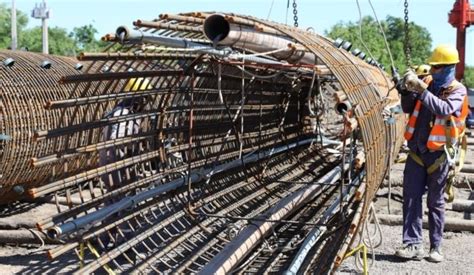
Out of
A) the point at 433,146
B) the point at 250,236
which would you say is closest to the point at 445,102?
the point at 433,146

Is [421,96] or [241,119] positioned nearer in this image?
[421,96]

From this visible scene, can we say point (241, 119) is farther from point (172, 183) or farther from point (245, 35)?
point (245, 35)

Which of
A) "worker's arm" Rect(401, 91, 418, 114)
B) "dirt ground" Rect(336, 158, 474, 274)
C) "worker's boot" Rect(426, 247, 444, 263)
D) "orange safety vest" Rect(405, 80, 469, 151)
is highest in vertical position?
"worker's arm" Rect(401, 91, 418, 114)

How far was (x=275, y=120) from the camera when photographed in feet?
32.4

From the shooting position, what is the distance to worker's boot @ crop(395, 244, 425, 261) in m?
6.81

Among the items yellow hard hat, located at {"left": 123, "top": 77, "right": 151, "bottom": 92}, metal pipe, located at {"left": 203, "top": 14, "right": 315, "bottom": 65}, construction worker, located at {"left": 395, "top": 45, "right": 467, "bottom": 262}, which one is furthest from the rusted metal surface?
construction worker, located at {"left": 395, "top": 45, "right": 467, "bottom": 262}

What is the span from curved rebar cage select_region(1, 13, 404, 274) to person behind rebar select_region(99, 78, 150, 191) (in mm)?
15

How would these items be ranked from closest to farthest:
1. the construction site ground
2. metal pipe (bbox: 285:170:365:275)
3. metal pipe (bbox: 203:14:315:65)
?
1. metal pipe (bbox: 203:14:315:65)
2. metal pipe (bbox: 285:170:365:275)
3. the construction site ground

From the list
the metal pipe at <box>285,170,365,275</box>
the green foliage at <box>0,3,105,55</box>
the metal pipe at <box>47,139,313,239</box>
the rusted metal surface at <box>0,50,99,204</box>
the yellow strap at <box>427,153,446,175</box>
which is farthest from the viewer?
the green foliage at <box>0,3,105,55</box>

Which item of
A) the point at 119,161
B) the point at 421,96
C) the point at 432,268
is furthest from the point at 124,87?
the point at 432,268

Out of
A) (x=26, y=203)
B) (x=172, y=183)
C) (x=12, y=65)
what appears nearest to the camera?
(x=172, y=183)

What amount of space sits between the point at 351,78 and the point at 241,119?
207 cm

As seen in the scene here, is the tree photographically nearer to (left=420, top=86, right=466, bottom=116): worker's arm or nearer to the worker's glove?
(left=420, top=86, right=466, bottom=116): worker's arm

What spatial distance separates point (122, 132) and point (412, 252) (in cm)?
287
